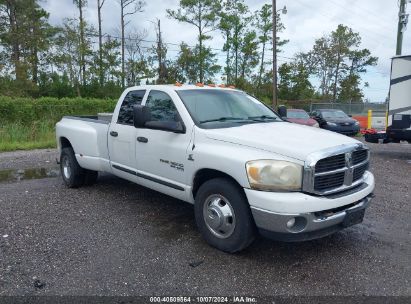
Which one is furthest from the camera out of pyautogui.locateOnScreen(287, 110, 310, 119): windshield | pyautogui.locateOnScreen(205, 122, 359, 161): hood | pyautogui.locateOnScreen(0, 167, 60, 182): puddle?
pyautogui.locateOnScreen(287, 110, 310, 119): windshield

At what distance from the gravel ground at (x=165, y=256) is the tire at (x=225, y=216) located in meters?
0.17

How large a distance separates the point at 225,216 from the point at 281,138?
101 cm

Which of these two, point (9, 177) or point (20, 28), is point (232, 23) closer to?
point (20, 28)

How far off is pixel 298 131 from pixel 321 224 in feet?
4.16

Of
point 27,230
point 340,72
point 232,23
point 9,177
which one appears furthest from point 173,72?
point 27,230

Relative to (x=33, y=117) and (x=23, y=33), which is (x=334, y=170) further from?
(x=23, y=33)

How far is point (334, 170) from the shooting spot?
12.3ft

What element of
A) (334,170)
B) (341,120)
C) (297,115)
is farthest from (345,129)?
(334,170)

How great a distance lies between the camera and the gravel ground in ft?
11.2

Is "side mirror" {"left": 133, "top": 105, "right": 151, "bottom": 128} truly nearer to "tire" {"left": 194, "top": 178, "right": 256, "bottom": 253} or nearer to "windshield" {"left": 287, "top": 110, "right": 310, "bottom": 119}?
"tire" {"left": 194, "top": 178, "right": 256, "bottom": 253}

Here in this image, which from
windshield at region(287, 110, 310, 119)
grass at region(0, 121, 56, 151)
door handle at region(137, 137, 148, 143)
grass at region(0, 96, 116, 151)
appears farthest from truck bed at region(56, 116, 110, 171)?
windshield at region(287, 110, 310, 119)

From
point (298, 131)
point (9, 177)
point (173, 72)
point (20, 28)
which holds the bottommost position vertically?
point (9, 177)

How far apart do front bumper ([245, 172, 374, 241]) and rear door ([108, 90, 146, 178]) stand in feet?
7.59

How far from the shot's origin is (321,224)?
3.56m
